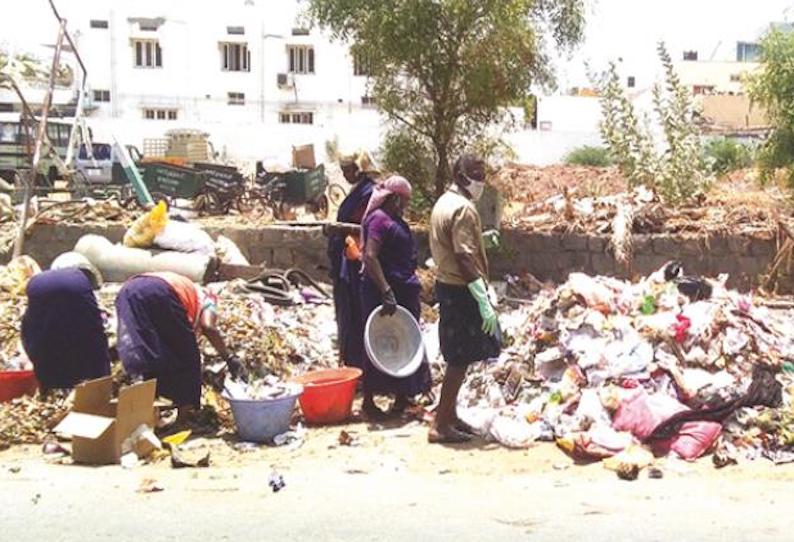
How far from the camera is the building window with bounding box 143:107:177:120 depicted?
42750 millimetres

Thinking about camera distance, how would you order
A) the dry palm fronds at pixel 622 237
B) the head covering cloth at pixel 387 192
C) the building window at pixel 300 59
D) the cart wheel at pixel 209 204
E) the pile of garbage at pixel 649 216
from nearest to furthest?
the head covering cloth at pixel 387 192
the dry palm fronds at pixel 622 237
the pile of garbage at pixel 649 216
the cart wheel at pixel 209 204
the building window at pixel 300 59

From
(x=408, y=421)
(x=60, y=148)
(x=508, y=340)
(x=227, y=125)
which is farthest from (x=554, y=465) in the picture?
(x=227, y=125)

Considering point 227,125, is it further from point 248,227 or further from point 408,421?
point 408,421

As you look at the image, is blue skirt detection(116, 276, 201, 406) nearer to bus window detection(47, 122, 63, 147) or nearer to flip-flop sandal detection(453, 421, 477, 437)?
flip-flop sandal detection(453, 421, 477, 437)

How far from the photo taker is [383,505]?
516 centimetres

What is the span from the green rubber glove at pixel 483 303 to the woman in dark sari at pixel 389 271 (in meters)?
0.76

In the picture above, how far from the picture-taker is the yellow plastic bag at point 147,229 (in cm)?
1038

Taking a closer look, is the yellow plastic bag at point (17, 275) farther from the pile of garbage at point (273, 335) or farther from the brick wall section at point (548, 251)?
the pile of garbage at point (273, 335)

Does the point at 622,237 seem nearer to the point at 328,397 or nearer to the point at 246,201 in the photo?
the point at 328,397

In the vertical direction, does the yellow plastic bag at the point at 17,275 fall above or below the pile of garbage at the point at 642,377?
above

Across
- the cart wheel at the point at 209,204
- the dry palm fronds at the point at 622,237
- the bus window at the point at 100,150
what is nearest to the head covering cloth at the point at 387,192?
the dry palm fronds at the point at 622,237

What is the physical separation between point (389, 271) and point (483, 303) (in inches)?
40.0

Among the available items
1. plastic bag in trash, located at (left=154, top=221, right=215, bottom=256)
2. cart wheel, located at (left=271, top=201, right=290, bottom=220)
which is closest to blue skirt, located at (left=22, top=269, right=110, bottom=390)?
plastic bag in trash, located at (left=154, top=221, right=215, bottom=256)

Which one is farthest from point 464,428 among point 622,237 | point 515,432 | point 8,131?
point 8,131
